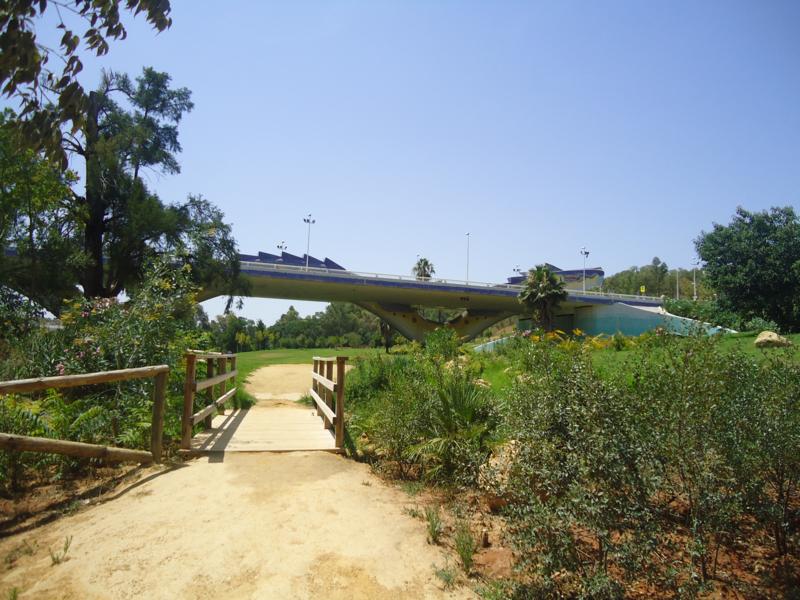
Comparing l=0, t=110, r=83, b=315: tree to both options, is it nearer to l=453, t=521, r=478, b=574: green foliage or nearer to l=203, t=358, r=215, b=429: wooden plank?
l=203, t=358, r=215, b=429: wooden plank

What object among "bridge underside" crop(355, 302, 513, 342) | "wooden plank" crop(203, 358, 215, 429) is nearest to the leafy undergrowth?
"wooden plank" crop(203, 358, 215, 429)

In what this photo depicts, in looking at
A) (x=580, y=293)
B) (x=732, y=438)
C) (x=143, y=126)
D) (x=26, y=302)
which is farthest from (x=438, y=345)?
(x=580, y=293)

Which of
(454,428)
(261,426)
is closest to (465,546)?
(454,428)

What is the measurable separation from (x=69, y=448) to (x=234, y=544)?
2.13 metres

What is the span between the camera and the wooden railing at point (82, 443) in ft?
13.8

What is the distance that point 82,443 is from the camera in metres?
5.00

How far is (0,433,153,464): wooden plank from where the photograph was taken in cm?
419

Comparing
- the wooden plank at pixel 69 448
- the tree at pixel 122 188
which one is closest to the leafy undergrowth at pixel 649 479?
the wooden plank at pixel 69 448

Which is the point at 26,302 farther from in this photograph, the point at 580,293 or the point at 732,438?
the point at 580,293

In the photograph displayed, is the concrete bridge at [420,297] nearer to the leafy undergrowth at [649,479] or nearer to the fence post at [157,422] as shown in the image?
the fence post at [157,422]

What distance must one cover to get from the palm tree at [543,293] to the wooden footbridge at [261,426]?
3137 centimetres

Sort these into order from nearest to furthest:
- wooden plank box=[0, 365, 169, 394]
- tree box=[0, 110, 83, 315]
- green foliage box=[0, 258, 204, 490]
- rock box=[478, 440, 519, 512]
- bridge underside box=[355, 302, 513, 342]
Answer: rock box=[478, 440, 519, 512] < wooden plank box=[0, 365, 169, 394] < green foliage box=[0, 258, 204, 490] < tree box=[0, 110, 83, 315] < bridge underside box=[355, 302, 513, 342]

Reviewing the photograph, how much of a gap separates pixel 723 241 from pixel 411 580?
32.5 metres

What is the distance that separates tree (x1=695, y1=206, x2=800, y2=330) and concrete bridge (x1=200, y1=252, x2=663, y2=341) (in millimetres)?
11470
